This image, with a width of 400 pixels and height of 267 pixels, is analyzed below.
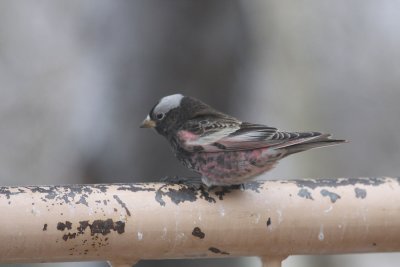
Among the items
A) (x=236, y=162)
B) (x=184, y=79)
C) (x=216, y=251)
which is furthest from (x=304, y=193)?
(x=184, y=79)

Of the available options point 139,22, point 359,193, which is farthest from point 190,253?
point 139,22

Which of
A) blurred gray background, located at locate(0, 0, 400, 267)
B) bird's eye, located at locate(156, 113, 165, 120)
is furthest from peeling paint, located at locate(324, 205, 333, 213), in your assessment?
blurred gray background, located at locate(0, 0, 400, 267)

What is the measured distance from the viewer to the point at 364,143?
937 centimetres

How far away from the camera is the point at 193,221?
2410 mm

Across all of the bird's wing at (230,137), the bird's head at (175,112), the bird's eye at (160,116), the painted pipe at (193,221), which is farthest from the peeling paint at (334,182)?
the bird's eye at (160,116)

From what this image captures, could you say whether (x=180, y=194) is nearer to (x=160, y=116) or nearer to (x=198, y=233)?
(x=198, y=233)

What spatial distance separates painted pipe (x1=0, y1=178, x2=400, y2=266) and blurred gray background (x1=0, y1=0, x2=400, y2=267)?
3.71m

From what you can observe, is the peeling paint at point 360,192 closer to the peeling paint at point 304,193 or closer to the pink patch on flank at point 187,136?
the peeling paint at point 304,193

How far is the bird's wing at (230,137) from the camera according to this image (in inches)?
132

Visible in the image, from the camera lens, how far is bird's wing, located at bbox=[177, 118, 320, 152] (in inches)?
132

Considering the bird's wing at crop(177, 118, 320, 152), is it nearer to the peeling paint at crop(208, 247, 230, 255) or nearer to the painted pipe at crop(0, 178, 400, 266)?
the painted pipe at crop(0, 178, 400, 266)

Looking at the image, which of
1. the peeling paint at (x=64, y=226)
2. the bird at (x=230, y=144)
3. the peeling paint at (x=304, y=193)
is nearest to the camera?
the peeling paint at (x=64, y=226)

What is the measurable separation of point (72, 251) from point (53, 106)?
6.45 meters

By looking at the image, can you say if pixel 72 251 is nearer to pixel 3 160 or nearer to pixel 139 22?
pixel 139 22
